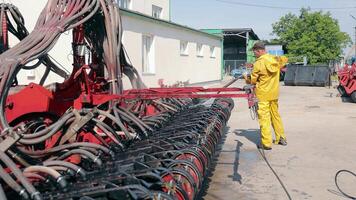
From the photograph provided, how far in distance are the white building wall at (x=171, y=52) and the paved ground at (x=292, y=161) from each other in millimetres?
3949

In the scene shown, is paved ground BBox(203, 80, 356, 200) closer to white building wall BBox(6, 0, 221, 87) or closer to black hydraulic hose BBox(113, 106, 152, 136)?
black hydraulic hose BBox(113, 106, 152, 136)

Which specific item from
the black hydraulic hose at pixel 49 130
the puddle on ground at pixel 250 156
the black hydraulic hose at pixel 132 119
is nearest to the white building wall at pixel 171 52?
the puddle on ground at pixel 250 156

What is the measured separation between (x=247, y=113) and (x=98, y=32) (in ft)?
22.7

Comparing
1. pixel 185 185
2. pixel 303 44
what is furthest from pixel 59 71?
pixel 303 44

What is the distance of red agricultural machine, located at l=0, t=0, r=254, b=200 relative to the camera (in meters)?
2.88

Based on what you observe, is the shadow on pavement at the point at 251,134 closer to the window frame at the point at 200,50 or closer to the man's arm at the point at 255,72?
the man's arm at the point at 255,72

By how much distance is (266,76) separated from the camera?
6.98 meters

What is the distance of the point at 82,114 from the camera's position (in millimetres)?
4121

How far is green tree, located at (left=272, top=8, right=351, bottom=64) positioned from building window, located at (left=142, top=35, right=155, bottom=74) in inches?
1111

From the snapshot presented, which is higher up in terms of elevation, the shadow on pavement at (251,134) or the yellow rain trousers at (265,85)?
the yellow rain trousers at (265,85)

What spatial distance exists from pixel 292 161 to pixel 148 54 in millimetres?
9072

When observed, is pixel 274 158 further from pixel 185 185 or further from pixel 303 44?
pixel 303 44

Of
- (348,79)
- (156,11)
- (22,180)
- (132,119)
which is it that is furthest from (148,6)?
(22,180)

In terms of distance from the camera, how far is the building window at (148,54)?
14156mm
